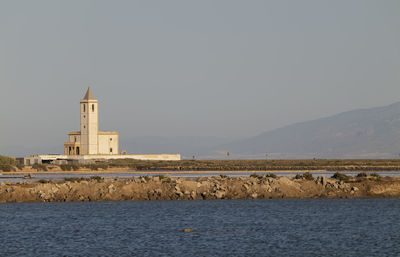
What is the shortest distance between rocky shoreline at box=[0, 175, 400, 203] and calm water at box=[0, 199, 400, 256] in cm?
134

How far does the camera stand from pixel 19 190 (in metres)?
55.0

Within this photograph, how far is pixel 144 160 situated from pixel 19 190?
98545 mm

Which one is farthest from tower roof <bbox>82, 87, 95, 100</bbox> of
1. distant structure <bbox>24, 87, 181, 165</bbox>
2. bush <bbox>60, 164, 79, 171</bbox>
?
bush <bbox>60, 164, 79, 171</bbox>

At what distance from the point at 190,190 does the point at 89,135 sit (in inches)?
3701

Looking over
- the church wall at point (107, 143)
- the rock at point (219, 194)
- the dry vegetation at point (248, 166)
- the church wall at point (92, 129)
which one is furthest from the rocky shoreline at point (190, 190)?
the church wall at point (107, 143)

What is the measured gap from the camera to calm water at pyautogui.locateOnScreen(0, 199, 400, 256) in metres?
32.7

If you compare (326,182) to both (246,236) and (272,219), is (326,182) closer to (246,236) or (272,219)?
(272,219)

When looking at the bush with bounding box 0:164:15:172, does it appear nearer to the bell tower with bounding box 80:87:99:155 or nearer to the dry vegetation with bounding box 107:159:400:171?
the dry vegetation with bounding box 107:159:400:171

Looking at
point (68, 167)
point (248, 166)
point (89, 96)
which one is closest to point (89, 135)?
point (89, 96)

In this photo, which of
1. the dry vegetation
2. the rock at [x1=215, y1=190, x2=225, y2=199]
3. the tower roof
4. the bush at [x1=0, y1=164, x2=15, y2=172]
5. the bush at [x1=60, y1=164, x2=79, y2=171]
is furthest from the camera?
the tower roof

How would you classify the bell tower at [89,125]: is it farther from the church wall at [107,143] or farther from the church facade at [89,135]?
the church wall at [107,143]

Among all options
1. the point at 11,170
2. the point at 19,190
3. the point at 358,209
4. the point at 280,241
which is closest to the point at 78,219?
the point at 19,190

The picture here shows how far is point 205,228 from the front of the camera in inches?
1578

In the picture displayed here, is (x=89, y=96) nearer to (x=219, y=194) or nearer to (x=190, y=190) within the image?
(x=190, y=190)
